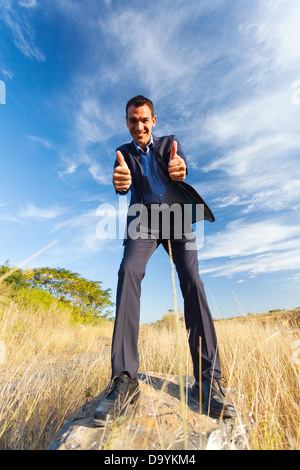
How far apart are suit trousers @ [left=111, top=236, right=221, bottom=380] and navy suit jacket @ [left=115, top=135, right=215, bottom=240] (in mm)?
284

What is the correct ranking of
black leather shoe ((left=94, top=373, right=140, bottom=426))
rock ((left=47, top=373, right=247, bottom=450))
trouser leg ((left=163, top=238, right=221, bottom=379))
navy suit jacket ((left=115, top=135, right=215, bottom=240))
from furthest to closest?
navy suit jacket ((left=115, top=135, right=215, bottom=240)), trouser leg ((left=163, top=238, right=221, bottom=379)), black leather shoe ((left=94, top=373, right=140, bottom=426)), rock ((left=47, top=373, right=247, bottom=450))

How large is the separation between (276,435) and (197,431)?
0.57 metres

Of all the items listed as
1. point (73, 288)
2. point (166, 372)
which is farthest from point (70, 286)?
point (166, 372)

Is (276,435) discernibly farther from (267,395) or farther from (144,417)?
(144,417)

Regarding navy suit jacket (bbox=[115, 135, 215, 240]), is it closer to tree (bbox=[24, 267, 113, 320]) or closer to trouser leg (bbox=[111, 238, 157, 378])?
trouser leg (bbox=[111, 238, 157, 378])

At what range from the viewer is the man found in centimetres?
157

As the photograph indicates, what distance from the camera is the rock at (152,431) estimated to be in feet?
3.88

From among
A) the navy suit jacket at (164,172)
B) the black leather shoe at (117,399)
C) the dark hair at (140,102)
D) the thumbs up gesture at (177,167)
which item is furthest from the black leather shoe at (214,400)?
the dark hair at (140,102)

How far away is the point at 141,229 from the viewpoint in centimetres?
197

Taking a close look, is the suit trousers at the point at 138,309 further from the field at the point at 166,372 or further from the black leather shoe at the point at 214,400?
the field at the point at 166,372

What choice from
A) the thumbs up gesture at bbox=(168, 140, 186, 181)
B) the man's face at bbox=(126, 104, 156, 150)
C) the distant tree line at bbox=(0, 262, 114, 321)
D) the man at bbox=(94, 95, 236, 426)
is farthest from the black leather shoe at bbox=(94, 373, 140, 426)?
the distant tree line at bbox=(0, 262, 114, 321)

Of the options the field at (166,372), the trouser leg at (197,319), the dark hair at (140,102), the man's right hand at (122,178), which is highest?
the dark hair at (140,102)

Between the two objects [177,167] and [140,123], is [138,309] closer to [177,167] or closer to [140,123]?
[177,167]

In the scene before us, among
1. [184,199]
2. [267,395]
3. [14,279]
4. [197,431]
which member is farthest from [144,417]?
[14,279]
